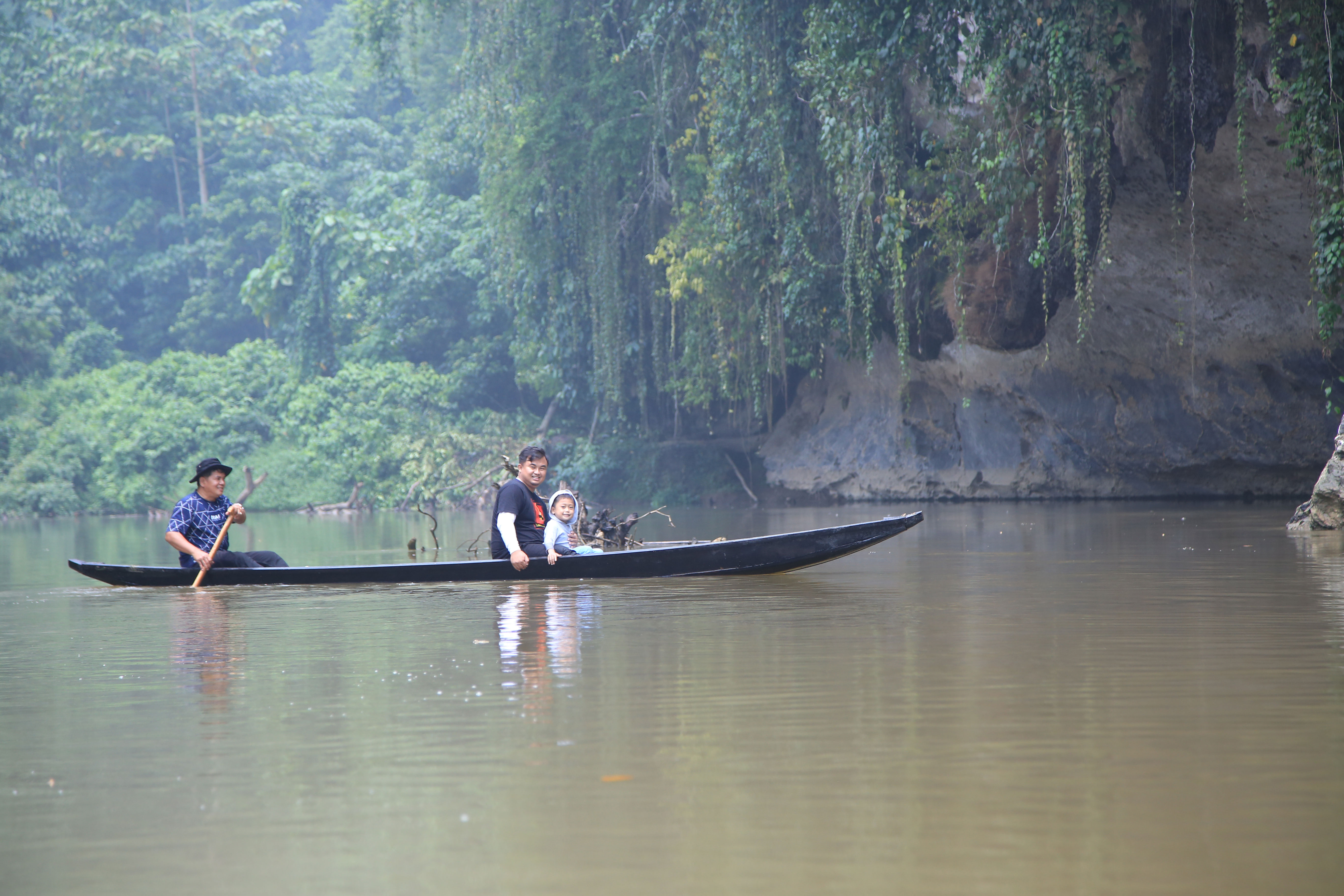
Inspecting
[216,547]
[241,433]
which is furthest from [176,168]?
[216,547]

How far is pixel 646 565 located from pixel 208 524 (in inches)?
145

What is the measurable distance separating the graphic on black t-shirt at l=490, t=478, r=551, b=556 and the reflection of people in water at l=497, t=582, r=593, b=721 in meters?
0.36

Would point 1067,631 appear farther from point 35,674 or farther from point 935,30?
point 935,30

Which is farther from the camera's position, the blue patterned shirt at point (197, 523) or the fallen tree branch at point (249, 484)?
the fallen tree branch at point (249, 484)

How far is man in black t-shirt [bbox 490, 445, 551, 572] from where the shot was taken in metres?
9.53

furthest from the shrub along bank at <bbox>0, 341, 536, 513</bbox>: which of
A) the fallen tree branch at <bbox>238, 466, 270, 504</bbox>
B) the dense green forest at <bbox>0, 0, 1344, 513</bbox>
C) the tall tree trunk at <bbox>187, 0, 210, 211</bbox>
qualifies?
the tall tree trunk at <bbox>187, 0, 210, 211</bbox>

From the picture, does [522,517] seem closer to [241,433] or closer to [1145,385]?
[1145,385]

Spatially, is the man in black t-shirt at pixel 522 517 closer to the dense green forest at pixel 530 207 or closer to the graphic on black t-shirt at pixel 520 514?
the graphic on black t-shirt at pixel 520 514

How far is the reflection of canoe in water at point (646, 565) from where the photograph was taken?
30.3 ft

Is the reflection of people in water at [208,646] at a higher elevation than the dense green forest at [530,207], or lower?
lower

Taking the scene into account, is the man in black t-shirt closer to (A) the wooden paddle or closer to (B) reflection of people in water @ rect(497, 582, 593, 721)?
(B) reflection of people in water @ rect(497, 582, 593, 721)

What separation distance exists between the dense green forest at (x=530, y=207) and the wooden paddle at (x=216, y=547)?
29.1 feet

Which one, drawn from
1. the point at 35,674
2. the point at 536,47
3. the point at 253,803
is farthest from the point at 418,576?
the point at 536,47

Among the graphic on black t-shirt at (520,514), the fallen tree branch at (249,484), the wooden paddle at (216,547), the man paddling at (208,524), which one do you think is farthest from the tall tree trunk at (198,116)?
the graphic on black t-shirt at (520,514)
